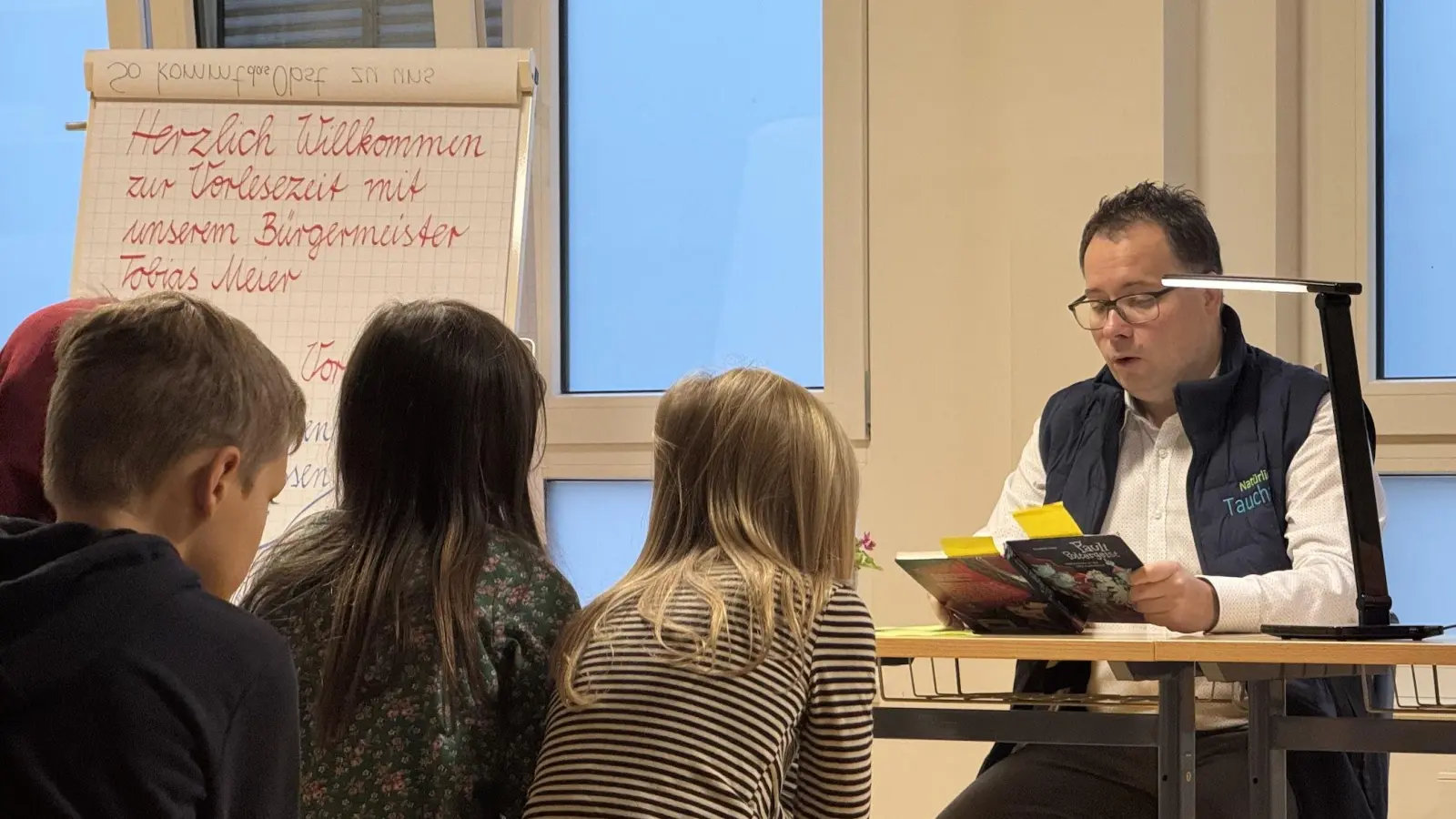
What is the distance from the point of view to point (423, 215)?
2.89 meters

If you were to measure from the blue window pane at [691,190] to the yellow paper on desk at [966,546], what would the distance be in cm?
154

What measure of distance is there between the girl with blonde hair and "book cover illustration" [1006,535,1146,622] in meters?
0.33

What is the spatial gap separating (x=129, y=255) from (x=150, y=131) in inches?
10.0

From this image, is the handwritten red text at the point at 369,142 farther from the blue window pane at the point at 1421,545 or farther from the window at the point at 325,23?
the blue window pane at the point at 1421,545

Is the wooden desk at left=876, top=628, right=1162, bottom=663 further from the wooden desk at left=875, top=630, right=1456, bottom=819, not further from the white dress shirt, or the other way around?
the white dress shirt

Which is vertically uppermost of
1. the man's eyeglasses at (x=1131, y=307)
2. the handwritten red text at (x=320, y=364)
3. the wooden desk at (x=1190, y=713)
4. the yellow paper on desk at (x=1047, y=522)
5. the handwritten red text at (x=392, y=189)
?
the handwritten red text at (x=392, y=189)

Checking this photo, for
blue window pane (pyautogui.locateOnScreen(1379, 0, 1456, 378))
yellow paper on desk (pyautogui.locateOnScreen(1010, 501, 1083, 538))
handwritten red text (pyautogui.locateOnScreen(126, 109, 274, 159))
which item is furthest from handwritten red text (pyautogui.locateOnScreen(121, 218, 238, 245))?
→ blue window pane (pyautogui.locateOnScreen(1379, 0, 1456, 378))

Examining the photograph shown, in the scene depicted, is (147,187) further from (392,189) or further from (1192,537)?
(1192,537)

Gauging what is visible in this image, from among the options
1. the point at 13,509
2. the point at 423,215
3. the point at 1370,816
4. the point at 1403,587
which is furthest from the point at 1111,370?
the point at 13,509

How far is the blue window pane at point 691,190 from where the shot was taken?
3.45 meters

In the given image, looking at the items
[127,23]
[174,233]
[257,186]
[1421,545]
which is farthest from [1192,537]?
[127,23]

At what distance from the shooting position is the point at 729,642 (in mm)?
1415

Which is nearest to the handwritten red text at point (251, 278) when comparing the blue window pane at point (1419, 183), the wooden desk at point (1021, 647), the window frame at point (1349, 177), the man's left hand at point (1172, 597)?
the wooden desk at point (1021, 647)

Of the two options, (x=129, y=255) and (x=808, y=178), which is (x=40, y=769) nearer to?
(x=129, y=255)
